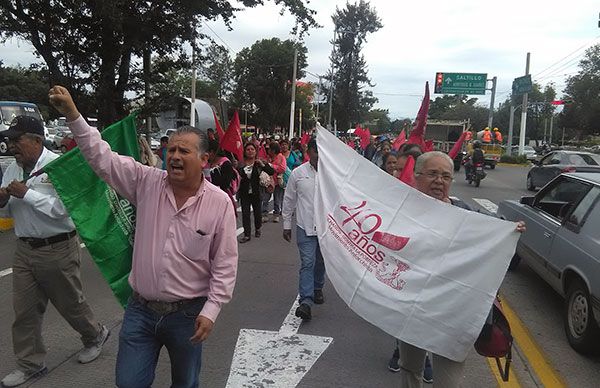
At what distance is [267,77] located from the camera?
55812 millimetres

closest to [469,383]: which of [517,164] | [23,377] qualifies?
[23,377]

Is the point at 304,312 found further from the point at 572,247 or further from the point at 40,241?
the point at 572,247

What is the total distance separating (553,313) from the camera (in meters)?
5.73

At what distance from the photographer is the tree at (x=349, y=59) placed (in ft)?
214

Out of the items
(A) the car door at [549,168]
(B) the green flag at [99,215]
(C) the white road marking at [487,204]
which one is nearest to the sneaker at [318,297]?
(B) the green flag at [99,215]

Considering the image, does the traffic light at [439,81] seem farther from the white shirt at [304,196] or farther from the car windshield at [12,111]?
the white shirt at [304,196]

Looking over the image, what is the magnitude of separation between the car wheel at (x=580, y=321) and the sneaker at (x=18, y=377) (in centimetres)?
444

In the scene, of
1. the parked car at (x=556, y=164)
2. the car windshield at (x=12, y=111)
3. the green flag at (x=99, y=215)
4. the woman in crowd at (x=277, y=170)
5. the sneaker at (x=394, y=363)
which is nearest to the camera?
the green flag at (x=99, y=215)

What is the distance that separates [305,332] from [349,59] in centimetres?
6397

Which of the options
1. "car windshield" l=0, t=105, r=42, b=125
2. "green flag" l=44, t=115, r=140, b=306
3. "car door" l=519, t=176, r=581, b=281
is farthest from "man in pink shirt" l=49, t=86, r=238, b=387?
"car windshield" l=0, t=105, r=42, b=125

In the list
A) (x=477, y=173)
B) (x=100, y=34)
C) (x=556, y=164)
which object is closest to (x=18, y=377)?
(x=100, y=34)

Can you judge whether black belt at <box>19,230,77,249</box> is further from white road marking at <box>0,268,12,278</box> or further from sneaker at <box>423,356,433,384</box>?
white road marking at <box>0,268,12,278</box>

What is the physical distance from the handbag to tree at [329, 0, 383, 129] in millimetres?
63808

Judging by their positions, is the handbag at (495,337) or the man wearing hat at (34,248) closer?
the handbag at (495,337)
